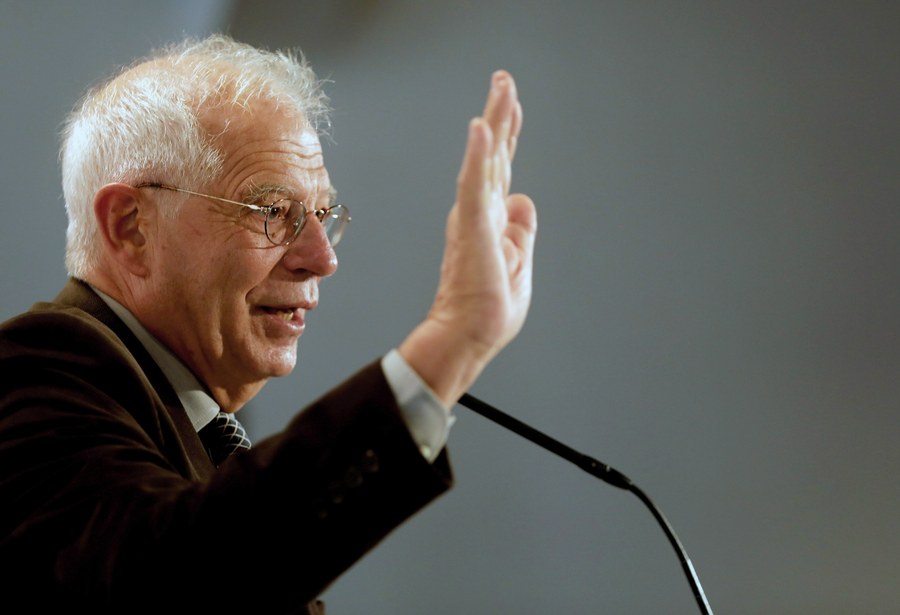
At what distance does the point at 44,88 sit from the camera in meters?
2.73

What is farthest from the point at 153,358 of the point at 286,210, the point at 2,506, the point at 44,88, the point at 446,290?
the point at 44,88

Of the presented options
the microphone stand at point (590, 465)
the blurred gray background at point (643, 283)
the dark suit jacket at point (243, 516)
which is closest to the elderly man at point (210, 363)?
the dark suit jacket at point (243, 516)

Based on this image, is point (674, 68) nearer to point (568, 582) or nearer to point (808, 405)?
point (808, 405)

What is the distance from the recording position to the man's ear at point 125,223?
163 cm

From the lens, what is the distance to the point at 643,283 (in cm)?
315

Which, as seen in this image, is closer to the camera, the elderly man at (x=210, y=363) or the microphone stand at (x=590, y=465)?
the elderly man at (x=210, y=363)

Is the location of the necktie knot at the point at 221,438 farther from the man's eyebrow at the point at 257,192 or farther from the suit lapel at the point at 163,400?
the man's eyebrow at the point at 257,192

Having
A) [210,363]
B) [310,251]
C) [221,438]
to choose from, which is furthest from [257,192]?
[221,438]

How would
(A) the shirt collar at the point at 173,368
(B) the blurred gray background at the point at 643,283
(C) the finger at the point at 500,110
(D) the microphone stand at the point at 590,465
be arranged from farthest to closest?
1. (B) the blurred gray background at the point at 643,283
2. (A) the shirt collar at the point at 173,368
3. (D) the microphone stand at the point at 590,465
4. (C) the finger at the point at 500,110

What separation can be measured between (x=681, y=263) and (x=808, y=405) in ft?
1.86

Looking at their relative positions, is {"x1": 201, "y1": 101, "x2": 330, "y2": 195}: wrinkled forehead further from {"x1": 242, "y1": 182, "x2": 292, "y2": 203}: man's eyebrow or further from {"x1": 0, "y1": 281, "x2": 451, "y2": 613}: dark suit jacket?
{"x1": 0, "y1": 281, "x2": 451, "y2": 613}: dark suit jacket

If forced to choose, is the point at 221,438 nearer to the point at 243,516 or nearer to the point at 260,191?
the point at 260,191

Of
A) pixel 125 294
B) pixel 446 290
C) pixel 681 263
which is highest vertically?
pixel 681 263

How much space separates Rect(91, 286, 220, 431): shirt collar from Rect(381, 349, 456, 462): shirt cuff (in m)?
0.78
